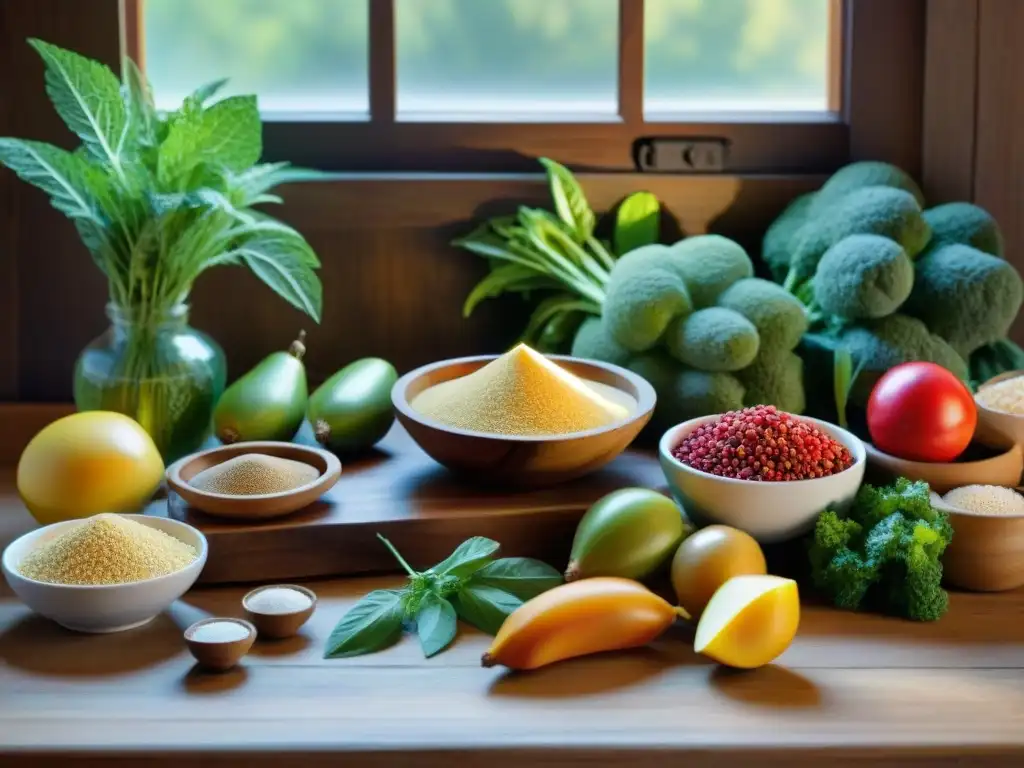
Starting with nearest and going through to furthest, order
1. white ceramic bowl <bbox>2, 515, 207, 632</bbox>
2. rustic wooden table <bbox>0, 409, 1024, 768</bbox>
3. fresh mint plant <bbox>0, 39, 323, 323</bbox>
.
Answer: rustic wooden table <bbox>0, 409, 1024, 768</bbox> → white ceramic bowl <bbox>2, 515, 207, 632</bbox> → fresh mint plant <bbox>0, 39, 323, 323</bbox>

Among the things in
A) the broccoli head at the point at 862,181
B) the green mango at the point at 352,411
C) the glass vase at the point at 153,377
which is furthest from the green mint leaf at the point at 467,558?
the broccoli head at the point at 862,181

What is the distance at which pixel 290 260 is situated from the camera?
1177 millimetres

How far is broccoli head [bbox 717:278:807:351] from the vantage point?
1161 millimetres

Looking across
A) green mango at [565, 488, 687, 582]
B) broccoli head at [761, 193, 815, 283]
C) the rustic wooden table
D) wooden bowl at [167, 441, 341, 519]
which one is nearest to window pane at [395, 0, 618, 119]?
broccoli head at [761, 193, 815, 283]

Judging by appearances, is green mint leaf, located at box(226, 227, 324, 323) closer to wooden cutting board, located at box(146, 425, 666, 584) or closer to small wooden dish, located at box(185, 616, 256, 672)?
wooden cutting board, located at box(146, 425, 666, 584)

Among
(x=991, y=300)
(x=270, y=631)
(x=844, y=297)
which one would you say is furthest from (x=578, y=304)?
(x=270, y=631)

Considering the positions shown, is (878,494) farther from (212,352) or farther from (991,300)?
(212,352)

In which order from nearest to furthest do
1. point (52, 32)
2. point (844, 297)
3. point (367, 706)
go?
1. point (367, 706)
2. point (844, 297)
3. point (52, 32)

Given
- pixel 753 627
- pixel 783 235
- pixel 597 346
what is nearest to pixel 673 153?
pixel 783 235

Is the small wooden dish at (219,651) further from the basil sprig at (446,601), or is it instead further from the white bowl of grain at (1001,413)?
the white bowl of grain at (1001,413)

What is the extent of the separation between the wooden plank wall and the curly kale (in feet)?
1.61

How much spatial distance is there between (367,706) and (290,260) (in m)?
0.49

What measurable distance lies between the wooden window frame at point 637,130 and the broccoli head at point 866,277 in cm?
21

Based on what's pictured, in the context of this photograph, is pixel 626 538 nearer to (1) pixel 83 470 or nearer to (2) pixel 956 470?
(2) pixel 956 470
